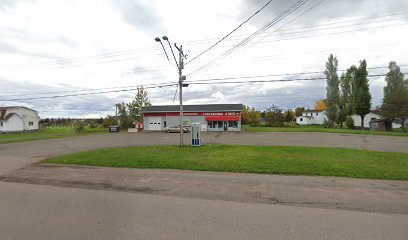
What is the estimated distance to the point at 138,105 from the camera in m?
53.1

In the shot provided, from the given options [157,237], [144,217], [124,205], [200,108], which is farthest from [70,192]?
[200,108]

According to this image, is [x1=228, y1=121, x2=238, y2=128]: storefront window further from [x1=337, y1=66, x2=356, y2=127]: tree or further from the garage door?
[x1=337, y1=66, x2=356, y2=127]: tree

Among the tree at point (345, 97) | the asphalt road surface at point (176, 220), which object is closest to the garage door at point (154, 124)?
the tree at point (345, 97)

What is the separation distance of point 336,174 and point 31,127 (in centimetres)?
7133

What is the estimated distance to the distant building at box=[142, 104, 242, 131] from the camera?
41.6 metres

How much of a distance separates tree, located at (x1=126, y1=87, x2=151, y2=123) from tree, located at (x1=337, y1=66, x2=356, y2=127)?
140ft

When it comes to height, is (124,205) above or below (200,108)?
below

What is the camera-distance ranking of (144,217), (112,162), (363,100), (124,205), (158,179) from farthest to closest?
(363,100) < (112,162) < (158,179) < (124,205) < (144,217)

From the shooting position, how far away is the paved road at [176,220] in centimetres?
362

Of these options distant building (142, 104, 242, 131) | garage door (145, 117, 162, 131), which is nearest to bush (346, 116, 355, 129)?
distant building (142, 104, 242, 131)

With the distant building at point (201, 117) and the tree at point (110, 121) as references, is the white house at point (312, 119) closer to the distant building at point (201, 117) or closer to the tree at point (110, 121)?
the distant building at point (201, 117)

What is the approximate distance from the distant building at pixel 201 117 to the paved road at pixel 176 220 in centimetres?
3575

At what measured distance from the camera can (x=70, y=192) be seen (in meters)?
6.20

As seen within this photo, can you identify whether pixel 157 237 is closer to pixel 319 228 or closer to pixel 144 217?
pixel 144 217
